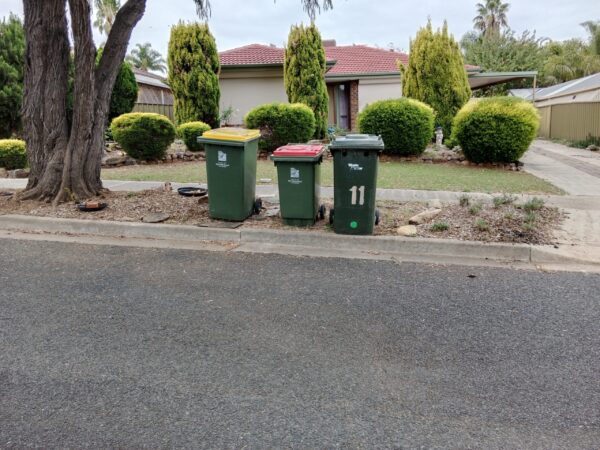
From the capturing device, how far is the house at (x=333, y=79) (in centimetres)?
1886

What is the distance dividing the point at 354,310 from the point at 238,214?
9.96 feet

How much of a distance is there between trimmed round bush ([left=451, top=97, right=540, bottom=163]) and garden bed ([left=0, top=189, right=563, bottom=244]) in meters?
4.78

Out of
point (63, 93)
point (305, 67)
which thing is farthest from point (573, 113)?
point (63, 93)

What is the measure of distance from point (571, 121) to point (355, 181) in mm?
21163

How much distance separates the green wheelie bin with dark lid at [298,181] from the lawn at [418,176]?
332 cm

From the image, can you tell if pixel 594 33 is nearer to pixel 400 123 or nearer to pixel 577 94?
pixel 577 94

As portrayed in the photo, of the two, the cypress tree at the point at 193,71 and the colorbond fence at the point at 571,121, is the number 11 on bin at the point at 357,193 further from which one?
the colorbond fence at the point at 571,121

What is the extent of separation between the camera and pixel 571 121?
75.8ft

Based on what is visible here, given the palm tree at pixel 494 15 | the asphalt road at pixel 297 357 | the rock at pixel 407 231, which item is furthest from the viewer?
the palm tree at pixel 494 15

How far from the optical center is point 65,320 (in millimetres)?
3988

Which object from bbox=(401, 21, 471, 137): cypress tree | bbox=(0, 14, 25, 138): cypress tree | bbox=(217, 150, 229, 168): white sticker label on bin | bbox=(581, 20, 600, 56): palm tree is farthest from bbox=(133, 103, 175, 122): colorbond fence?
bbox=(581, 20, 600, 56): palm tree

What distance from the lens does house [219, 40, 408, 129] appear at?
61.9 feet

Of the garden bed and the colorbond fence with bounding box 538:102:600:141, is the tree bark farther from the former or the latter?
the colorbond fence with bounding box 538:102:600:141

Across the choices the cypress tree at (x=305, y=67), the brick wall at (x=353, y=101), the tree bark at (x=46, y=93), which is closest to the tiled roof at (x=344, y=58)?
the brick wall at (x=353, y=101)
